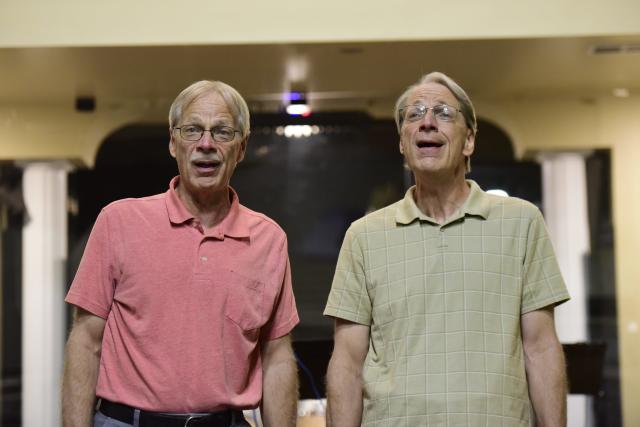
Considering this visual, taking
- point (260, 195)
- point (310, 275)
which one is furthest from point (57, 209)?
point (310, 275)

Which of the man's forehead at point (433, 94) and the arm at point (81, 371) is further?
the man's forehead at point (433, 94)

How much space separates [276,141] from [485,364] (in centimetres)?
387

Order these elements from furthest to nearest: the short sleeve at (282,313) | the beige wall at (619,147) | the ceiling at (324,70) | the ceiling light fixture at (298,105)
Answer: the beige wall at (619,147)
the ceiling light fixture at (298,105)
the ceiling at (324,70)
the short sleeve at (282,313)

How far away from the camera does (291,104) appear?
5.80m

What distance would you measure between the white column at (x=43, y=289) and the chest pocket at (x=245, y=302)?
12.6 feet

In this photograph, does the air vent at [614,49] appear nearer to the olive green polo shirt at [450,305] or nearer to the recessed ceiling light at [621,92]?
the recessed ceiling light at [621,92]

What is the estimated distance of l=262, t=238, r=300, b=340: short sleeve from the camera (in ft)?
8.39

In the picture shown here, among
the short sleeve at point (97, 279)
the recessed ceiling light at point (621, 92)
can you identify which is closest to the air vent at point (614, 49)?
the recessed ceiling light at point (621, 92)

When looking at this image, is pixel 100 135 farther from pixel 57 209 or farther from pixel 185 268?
pixel 185 268

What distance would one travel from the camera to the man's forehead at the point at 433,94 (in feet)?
8.18

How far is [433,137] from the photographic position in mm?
2447

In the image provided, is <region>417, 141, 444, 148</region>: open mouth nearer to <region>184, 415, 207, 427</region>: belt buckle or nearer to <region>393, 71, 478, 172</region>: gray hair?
<region>393, 71, 478, 172</region>: gray hair

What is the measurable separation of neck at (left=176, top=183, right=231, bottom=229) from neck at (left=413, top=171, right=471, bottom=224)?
0.55 m

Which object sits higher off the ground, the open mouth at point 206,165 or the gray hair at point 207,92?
the gray hair at point 207,92
